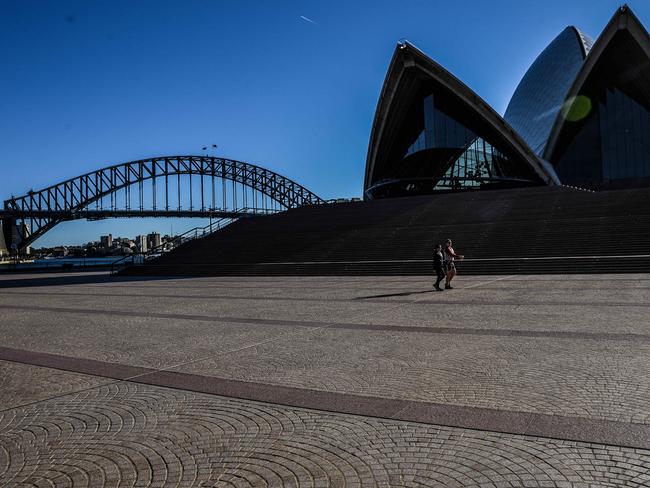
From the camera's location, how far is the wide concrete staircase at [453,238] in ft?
65.1

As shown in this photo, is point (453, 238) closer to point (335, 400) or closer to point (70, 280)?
point (70, 280)

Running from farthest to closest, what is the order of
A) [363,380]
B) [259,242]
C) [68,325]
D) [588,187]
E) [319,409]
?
[588,187], [259,242], [68,325], [363,380], [319,409]

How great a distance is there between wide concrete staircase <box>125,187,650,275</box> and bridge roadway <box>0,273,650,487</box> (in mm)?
10559

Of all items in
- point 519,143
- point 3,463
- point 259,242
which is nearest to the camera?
point 3,463

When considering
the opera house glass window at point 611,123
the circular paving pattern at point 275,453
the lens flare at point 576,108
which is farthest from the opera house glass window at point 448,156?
the circular paving pattern at point 275,453

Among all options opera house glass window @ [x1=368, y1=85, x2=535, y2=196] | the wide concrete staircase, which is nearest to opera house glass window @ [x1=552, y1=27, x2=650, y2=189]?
opera house glass window @ [x1=368, y1=85, x2=535, y2=196]

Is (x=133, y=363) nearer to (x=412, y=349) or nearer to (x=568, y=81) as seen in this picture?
(x=412, y=349)

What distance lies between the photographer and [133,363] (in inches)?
254

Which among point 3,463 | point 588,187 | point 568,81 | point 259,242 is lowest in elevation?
point 3,463

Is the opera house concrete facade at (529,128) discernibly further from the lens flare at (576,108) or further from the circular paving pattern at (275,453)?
the circular paving pattern at (275,453)

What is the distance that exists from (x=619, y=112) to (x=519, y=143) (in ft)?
28.8

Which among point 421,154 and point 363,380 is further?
point 421,154

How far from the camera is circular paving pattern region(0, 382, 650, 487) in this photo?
10.1 ft

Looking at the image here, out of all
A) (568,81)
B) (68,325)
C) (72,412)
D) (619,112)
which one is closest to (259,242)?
(68,325)
